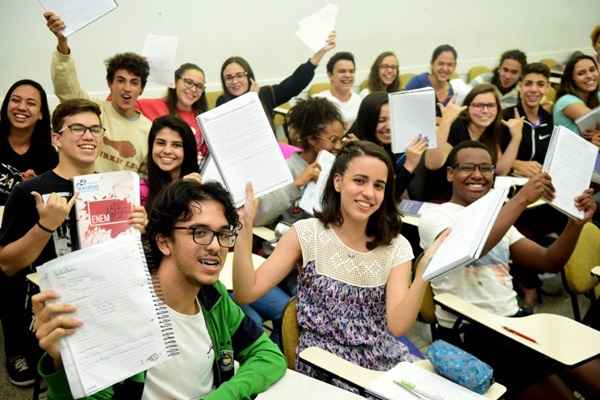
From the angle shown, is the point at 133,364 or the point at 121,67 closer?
the point at 133,364

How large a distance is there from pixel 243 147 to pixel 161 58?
1.64 meters

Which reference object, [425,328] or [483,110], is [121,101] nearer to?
[425,328]

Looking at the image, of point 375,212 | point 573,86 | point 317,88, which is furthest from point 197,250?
point 317,88

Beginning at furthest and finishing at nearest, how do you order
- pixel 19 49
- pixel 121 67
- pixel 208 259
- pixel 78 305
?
pixel 19 49 → pixel 121 67 → pixel 208 259 → pixel 78 305

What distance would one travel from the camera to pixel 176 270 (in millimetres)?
1364

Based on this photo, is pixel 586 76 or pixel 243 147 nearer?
pixel 243 147

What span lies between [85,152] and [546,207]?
3.03 metres

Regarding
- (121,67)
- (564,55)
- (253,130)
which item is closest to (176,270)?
(253,130)

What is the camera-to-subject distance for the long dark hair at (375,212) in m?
1.93

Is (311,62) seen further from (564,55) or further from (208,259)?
(564,55)

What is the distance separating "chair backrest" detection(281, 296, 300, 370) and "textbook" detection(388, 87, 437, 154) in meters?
1.36

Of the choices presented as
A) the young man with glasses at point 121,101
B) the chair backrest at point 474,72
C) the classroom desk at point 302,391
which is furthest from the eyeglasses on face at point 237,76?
the chair backrest at point 474,72

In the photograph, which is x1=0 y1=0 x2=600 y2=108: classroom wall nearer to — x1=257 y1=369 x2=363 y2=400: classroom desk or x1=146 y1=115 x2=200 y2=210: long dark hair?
x1=146 y1=115 x2=200 y2=210: long dark hair

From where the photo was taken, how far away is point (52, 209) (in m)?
1.59
